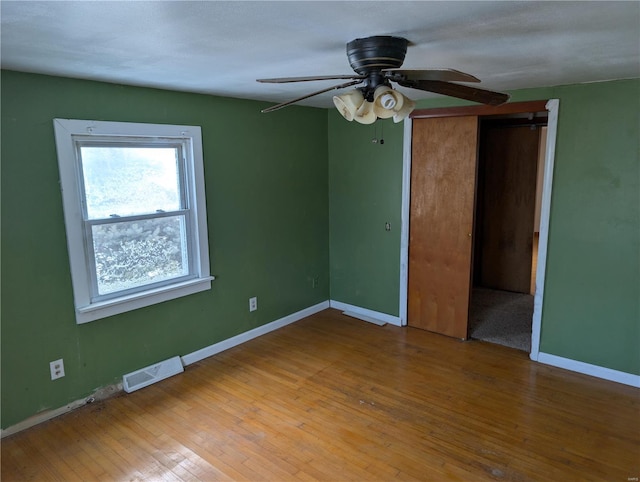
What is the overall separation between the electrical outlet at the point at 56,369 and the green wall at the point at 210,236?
4 cm

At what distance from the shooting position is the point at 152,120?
3121 mm

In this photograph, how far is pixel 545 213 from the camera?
3371mm

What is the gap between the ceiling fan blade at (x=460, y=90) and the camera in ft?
5.94

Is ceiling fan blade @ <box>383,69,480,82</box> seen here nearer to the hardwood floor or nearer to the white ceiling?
the white ceiling

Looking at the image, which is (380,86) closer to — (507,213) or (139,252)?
(139,252)

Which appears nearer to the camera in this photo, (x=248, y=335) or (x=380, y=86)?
(x=380, y=86)

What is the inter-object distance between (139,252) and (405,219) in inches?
94.3

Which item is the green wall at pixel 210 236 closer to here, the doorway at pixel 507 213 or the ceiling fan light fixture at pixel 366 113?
the ceiling fan light fixture at pixel 366 113

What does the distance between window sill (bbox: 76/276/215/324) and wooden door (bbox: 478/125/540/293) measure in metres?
3.71

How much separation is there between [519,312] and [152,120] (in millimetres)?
4111

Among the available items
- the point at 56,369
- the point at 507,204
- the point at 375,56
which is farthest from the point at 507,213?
the point at 56,369

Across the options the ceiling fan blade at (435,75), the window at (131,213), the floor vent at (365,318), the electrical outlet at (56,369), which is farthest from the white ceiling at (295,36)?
the floor vent at (365,318)

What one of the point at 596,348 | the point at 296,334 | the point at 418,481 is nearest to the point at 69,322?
the point at 296,334

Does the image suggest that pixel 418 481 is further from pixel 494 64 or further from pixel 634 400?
pixel 494 64
